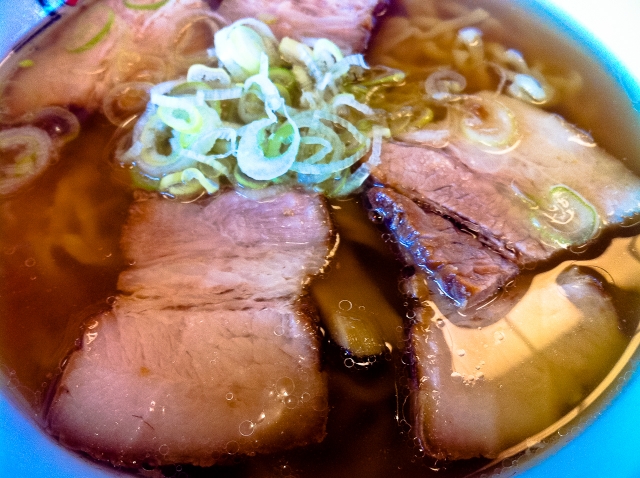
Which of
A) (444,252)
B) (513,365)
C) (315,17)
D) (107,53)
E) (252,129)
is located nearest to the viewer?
(513,365)

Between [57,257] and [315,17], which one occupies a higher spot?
[315,17]

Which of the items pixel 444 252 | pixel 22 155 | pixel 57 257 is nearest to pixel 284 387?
pixel 444 252

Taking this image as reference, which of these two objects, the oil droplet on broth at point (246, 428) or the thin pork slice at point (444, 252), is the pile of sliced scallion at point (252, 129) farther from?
the oil droplet on broth at point (246, 428)

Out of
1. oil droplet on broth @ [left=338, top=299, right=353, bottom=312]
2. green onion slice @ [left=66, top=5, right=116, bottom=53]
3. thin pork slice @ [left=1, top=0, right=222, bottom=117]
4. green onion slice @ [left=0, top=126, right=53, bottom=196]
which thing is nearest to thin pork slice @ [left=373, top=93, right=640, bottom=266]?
oil droplet on broth @ [left=338, top=299, right=353, bottom=312]

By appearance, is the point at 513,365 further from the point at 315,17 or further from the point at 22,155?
the point at 22,155

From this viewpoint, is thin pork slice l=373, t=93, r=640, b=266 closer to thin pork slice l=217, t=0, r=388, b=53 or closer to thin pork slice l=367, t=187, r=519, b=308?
thin pork slice l=367, t=187, r=519, b=308

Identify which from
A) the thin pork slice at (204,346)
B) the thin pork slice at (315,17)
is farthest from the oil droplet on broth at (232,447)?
the thin pork slice at (315,17)

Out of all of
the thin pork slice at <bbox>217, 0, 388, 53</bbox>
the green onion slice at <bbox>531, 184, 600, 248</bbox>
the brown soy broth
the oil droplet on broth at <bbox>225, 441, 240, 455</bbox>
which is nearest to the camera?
the oil droplet on broth at <bbox>225, 441, 240, 455</bbox>
